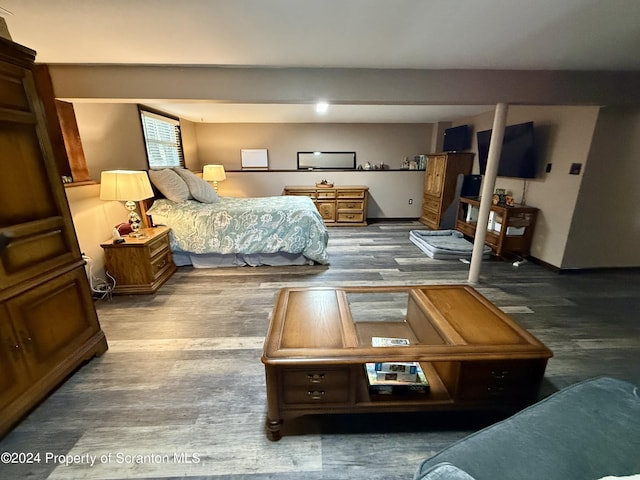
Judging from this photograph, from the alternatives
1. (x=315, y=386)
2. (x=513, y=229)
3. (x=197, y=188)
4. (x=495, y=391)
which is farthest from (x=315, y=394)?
(x=513, y=229)

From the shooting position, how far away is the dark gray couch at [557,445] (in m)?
0.75

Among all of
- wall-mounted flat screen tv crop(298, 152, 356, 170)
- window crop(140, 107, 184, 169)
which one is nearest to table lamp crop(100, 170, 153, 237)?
window crop(140, 107, 184, 169)

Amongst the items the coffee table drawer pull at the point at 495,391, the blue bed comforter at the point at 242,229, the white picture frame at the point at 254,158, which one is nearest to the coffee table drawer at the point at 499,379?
the coffee table drawer pull at the point at 495,391

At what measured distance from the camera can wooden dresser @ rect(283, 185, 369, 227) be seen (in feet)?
18.4

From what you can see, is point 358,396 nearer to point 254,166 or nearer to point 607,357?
point 607,357

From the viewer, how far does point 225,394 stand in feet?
5.21

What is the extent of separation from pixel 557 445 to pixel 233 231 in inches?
125

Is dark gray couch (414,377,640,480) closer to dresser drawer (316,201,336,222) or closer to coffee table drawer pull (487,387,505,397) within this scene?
coffee table drawer pull (487,387,505,397)

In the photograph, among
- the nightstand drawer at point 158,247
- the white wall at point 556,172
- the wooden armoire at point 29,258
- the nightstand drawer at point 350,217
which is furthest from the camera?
the nightstand drawer at point 350,217

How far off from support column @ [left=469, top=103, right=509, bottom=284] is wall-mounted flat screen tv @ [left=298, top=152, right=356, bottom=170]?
11.0 feet

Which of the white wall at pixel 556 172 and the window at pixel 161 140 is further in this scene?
the window at pixel 161 140

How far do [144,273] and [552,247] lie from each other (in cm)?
464

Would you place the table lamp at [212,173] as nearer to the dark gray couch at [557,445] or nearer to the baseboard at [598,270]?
the dark gray couch at [557,445]

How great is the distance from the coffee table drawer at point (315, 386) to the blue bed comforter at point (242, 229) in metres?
2.21
